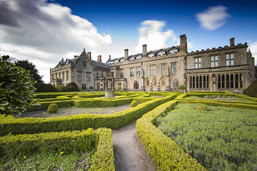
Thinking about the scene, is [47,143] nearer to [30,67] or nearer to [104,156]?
[104,156]

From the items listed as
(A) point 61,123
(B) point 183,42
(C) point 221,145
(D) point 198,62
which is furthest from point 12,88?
(B) point 183,42

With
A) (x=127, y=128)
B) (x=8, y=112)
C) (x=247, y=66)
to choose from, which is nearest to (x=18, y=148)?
(x=8, y=112)

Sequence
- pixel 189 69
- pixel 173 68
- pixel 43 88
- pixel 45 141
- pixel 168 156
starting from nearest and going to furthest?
pixel 168 156 → pixel 45 141 → pixel 43 88 → pixel 189 69 → pixel 173 68

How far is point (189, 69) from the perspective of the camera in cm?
2272

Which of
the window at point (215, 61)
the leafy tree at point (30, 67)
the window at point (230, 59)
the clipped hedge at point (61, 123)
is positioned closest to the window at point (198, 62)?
the window at point (215, 61)

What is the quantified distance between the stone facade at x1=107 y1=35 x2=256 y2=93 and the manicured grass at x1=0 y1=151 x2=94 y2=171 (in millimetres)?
24493

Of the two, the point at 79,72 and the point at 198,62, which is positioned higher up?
the point at 198,62

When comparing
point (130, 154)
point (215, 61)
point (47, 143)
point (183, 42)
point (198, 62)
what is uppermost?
point (183, 42)

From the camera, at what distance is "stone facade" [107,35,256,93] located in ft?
62.4

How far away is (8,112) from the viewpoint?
2.63 meters

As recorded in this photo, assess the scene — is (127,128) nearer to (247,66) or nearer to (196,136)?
(196,136)

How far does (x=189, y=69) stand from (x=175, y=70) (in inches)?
183

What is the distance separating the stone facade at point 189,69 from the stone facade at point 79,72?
7.57m

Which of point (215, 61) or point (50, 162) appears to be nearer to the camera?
point (50, 162)
